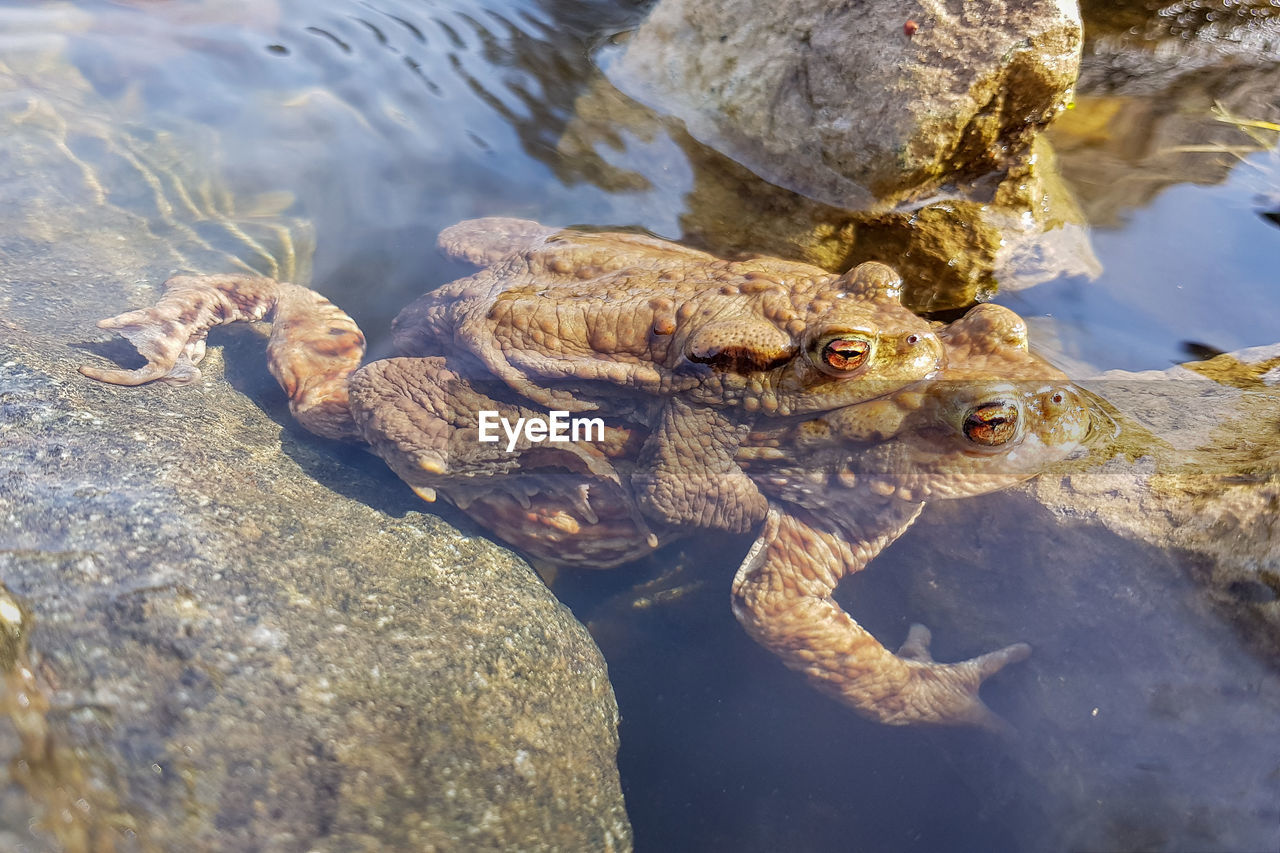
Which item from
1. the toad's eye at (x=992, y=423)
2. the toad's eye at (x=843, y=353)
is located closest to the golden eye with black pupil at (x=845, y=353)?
the toad's eye at (x=843, y=353)

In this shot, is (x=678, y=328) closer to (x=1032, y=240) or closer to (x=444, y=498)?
(x=444, y=498)

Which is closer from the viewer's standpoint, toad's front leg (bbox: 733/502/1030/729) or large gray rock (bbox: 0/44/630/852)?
large gray rock (bbox: 0/44/630/852)

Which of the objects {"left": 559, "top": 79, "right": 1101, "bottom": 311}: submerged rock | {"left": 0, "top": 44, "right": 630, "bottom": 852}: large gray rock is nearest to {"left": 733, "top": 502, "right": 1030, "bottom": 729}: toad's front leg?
{"left": 0, "top": 44, "right": 630, "bottom": 852}: large gray rock

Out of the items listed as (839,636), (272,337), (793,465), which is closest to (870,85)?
(793,465)

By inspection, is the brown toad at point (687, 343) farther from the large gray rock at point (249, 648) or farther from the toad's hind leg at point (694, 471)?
the large gray rock at point (249, 648)

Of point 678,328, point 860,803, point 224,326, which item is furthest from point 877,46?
point 224,326

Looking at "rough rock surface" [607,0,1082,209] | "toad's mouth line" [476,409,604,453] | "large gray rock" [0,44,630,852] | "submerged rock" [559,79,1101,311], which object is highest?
"rough rock surface" [607,0,1082,209]

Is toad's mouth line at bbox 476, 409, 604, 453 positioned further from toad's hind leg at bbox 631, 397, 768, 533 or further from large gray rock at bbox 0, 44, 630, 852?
large gray rock at bbox 0, 44, 630, 852
